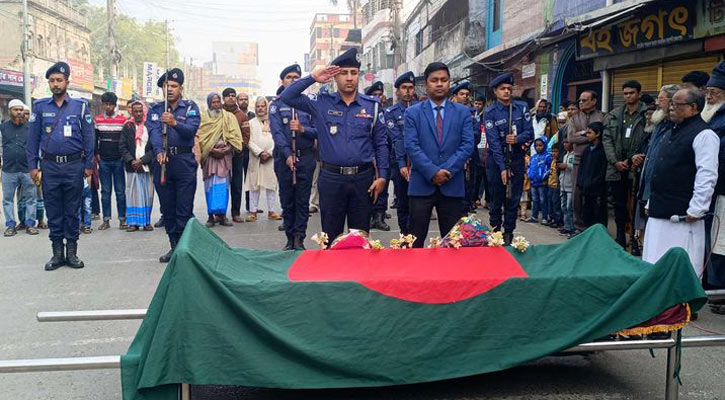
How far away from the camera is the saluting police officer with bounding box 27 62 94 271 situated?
759 centimetres

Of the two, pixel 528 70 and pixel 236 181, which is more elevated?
pixel 528 70

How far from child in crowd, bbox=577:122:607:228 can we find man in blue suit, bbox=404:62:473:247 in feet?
9.77

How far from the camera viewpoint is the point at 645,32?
10.6 meters

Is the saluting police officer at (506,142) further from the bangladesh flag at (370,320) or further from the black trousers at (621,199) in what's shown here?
the bangladesh flag at (370,320)

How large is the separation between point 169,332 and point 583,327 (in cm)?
224

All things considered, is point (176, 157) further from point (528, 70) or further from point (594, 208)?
point (528, 70)

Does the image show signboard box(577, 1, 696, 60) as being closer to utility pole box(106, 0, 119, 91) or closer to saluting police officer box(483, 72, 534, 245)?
saluting police officer box(483, 72, 534, 245)

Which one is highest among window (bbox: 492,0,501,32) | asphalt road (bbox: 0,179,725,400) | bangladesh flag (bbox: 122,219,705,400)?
window (bbox: 492,0,501,32)

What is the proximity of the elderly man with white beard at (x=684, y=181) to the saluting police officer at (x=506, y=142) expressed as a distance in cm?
260

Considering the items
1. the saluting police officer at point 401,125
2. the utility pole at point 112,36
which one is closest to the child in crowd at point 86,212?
the saluting police officer at point 401,125

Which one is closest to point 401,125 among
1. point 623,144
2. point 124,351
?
point 623,144

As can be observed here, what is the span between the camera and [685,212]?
18.2 feet

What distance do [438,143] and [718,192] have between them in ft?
7.93

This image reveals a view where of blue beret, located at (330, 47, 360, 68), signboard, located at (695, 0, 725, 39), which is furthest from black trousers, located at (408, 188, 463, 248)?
signboard, located at (695, 0, 725, 39)
